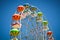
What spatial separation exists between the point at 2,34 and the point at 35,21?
2.80 ft

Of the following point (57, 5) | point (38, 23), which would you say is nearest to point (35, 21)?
point (38, 23)

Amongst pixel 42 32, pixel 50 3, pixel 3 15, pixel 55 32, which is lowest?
pixel 55 32

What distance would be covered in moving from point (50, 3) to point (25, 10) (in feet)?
3.42

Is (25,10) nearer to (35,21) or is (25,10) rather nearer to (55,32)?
(35,21)

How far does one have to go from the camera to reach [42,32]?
123 cm

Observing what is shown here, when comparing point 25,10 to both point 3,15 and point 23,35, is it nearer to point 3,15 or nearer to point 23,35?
point 23,35

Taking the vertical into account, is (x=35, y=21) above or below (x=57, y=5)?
below

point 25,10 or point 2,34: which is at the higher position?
point 25,10

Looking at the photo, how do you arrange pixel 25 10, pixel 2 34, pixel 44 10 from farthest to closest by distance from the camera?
pixel 44 10 → pixel 2 34 → pixel 25 10

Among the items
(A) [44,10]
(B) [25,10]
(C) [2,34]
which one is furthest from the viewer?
(A) [44,10]

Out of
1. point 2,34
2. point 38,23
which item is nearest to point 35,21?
point 38,23

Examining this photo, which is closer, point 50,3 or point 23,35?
point 23,35

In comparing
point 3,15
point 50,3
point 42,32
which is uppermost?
point 50,3

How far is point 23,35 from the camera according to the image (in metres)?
1.23
